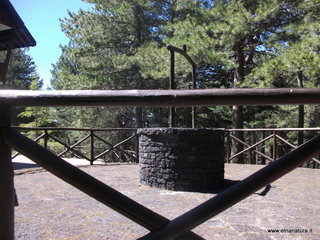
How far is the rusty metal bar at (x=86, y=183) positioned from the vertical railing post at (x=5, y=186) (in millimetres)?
31

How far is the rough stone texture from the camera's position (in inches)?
155

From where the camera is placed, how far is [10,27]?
581cm

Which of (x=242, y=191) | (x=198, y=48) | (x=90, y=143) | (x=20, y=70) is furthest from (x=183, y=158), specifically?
(x=20, y=70)

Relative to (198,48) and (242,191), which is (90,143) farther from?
(242,191)

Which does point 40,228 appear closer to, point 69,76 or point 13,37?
point 13,37

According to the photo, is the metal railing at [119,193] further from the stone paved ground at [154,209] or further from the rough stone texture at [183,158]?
the rough stone texture at [183,158]

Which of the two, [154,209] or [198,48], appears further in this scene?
[198,48]

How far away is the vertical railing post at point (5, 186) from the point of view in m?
0.96

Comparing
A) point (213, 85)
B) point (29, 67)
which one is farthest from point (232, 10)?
point (29, 67)

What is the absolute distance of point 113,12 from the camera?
45.0ft

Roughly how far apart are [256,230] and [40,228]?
5.78 feet

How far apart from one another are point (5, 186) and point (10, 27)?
5.74m

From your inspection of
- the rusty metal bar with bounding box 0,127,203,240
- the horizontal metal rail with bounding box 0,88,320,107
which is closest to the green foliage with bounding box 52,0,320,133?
the horizontal metal rail with bounding box 0,88,320,107

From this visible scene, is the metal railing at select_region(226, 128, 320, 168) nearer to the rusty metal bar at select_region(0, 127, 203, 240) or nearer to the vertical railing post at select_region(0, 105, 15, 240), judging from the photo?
the rusty metal bar at select_region(0, 127, 203, 240)
